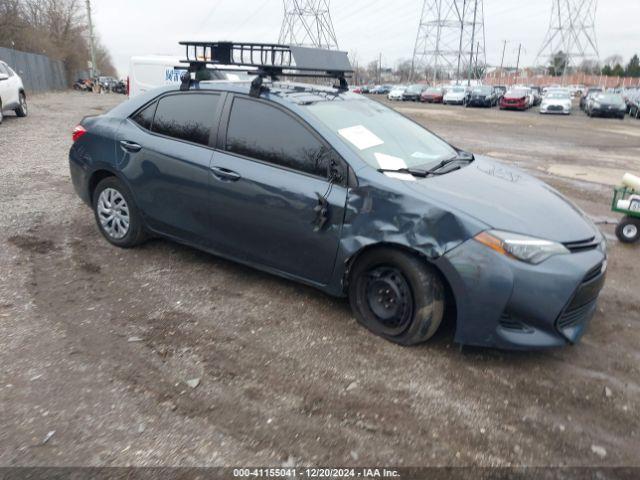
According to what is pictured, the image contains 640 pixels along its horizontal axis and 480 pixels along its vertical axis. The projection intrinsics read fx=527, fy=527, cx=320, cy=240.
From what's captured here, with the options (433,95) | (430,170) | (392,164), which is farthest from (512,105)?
(392,164)

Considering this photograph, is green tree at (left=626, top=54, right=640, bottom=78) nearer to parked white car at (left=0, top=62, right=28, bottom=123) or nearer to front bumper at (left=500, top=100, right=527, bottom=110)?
front bumper at (left=500, top=100, right=527, bottom=110)

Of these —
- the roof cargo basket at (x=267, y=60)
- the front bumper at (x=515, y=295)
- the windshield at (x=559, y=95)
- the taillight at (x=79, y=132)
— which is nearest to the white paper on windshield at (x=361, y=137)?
the roof cargo basket at (x=267, y=60)

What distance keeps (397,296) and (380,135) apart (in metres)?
1.36

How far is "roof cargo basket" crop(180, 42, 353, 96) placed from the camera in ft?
14.2

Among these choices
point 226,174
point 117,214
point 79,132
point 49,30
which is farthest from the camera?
point 49,30

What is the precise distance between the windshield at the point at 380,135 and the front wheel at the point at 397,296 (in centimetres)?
70

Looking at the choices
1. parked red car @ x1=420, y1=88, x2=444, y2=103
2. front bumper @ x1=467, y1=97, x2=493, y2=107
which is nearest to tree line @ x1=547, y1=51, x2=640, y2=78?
parked red car @ x1=420, y1=88, x2=444, y2=103

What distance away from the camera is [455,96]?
4181 cm

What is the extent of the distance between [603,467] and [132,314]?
3087 mm

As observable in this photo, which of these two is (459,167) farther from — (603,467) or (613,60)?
(613,60)

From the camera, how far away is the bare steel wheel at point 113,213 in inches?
193

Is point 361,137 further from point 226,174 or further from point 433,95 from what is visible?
point 433,95

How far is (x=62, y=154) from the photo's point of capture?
401 inches

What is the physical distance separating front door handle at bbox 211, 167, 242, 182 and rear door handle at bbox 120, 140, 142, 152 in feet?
3.07
